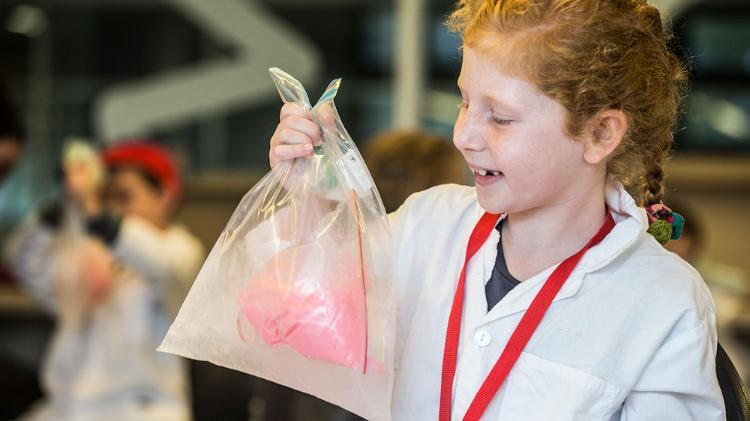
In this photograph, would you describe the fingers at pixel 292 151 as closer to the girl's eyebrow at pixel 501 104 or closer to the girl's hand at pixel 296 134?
the girl's hand at pixel 296 134

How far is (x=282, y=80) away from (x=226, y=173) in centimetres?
331

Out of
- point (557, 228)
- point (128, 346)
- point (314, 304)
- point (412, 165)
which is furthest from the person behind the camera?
point (128, 346)

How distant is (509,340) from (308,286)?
0.72 ft

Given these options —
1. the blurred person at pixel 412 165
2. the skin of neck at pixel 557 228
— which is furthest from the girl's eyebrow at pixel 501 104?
the blurred person at pixel 412 165

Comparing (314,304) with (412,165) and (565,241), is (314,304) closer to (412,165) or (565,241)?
(565,241)

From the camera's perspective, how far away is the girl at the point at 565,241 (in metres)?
1.09

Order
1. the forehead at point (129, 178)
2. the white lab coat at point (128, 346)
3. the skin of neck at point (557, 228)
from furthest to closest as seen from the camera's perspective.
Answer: the forehead at point (129, 178) → the white lab coat at point (128, 346) → the skin of neck at point (557, 228)

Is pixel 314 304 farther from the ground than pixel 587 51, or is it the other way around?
pixel 587 51

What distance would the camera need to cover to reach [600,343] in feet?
Answer: 3.63

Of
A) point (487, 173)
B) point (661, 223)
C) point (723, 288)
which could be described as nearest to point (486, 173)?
point (487, 173)

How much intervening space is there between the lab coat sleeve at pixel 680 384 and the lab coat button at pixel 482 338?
0.16m

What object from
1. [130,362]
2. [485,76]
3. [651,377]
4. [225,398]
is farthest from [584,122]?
[130,362]

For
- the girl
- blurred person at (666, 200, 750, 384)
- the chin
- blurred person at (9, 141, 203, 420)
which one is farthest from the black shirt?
blurred person at (9, 141, 203, 420)

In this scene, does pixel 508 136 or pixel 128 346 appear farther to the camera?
pixel 128 346
